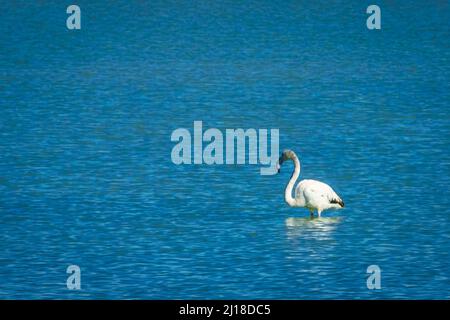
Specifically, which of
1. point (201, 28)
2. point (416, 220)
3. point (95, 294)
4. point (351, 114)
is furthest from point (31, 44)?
point (95, 294)

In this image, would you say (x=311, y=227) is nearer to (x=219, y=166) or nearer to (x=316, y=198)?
(x=316, y=198)

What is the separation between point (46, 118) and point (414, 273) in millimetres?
14144

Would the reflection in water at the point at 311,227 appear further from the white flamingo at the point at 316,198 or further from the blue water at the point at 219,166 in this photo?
the white flamingo at the point at 316,198

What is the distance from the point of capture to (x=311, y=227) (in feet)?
70.6

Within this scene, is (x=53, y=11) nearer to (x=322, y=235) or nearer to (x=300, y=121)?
(x=300, y=121)

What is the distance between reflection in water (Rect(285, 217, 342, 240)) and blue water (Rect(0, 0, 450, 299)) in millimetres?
42

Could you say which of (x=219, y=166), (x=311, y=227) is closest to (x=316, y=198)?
(x=311, y=227)

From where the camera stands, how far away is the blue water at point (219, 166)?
1948 centimetres

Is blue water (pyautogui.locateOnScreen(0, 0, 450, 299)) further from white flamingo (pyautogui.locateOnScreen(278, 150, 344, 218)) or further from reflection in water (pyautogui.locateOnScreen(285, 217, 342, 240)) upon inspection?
white flamingo (pyautogui.locateOnScreen(278, 150, 344, 218))

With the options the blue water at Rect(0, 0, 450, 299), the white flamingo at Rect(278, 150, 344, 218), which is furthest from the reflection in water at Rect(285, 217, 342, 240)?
the white flamingo at Rect(278, 150, 344, 218)

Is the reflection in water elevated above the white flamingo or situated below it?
below

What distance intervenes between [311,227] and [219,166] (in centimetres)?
508

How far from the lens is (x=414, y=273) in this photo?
63.6 ft

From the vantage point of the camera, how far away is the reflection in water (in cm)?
2096
